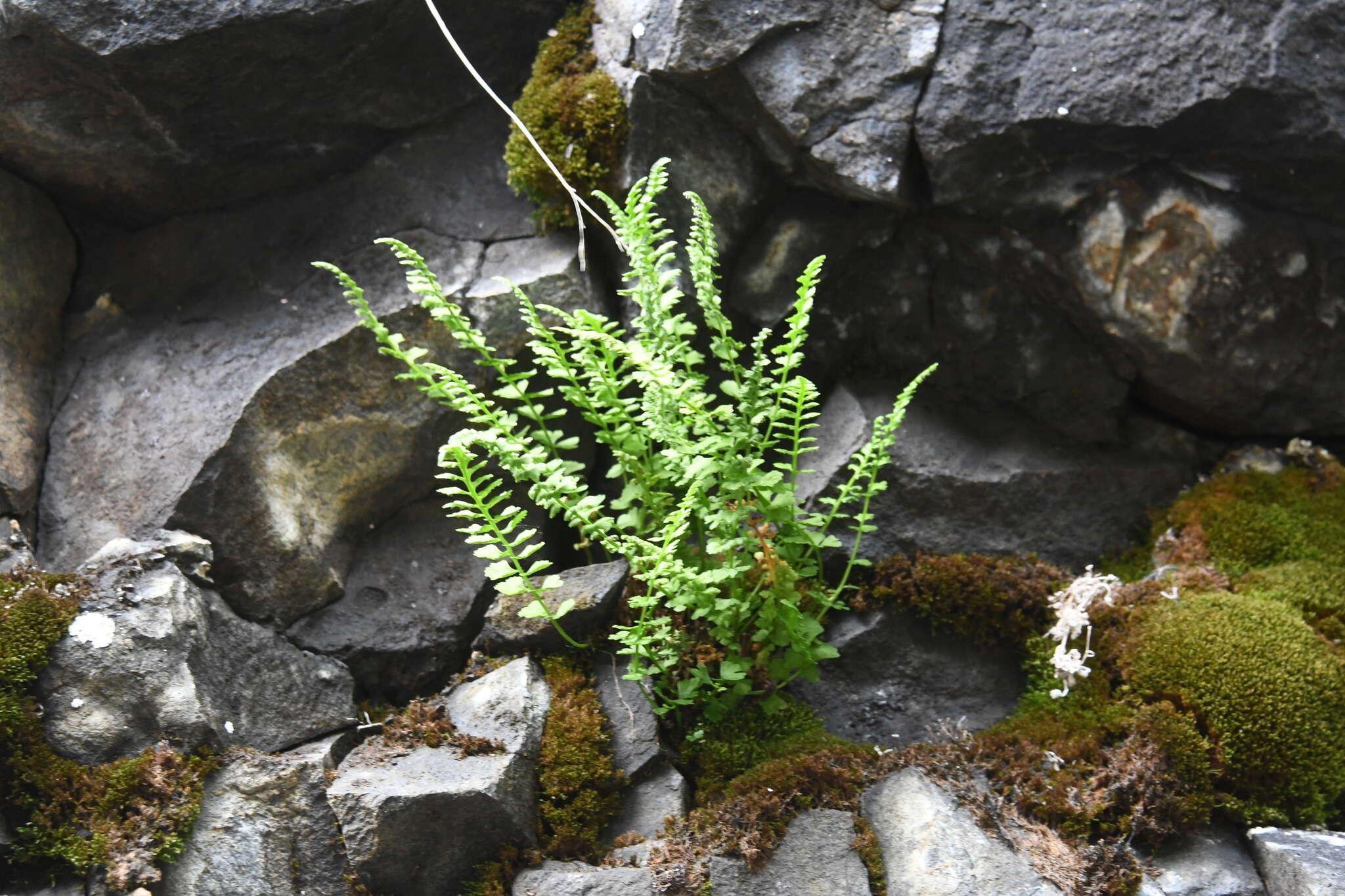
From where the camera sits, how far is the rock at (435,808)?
3717 millimetres

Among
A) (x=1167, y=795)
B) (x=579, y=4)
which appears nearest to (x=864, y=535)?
(x=1167, y=795)

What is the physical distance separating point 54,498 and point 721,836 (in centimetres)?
336

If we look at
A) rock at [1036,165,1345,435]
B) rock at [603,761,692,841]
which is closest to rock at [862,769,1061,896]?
rock at [603,761,692,841]

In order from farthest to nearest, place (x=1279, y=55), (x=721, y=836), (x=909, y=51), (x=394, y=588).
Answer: (x=394, y=588) < (x=909, y=51) < (x=1279, y=55) < (x=721, y=836)

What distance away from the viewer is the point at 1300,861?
3656mm

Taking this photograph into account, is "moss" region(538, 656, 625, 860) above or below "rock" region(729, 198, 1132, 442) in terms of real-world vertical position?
below

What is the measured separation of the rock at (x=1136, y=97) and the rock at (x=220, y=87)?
211 cm

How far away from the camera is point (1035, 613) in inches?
187

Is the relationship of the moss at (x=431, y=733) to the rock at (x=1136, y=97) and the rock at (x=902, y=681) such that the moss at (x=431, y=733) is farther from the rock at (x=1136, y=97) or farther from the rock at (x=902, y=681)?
the rock at (x=1136, y=97)

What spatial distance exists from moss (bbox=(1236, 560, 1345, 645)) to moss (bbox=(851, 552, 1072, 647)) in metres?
0.83

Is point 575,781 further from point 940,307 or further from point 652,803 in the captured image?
point 940,307

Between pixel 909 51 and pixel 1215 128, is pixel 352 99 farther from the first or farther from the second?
pixel 1215 128

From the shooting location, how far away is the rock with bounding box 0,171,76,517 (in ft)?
15.1

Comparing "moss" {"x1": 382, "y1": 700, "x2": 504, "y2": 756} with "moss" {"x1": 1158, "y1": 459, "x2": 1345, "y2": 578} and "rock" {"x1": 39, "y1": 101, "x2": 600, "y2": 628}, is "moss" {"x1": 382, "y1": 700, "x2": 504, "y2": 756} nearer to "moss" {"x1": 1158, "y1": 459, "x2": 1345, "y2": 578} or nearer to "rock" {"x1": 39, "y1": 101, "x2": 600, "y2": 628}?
"rock" {"x1": 39, "y1": 101, "x2": 600, "y2": 628}
